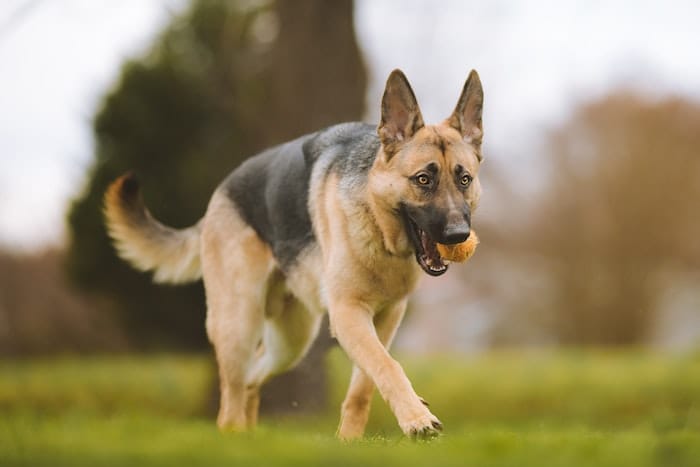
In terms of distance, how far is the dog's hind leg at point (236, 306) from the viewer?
20.9ft

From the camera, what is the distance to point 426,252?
5.07 meters

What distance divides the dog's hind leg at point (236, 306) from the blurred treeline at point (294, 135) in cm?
426

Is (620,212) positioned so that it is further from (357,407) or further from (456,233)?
(456,233)

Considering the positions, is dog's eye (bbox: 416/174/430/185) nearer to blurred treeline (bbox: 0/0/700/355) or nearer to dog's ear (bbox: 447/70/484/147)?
dog's ear (bbox: 447/70/484/147)

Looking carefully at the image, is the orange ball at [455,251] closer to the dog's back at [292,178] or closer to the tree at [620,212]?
the dog's back at [292,178]

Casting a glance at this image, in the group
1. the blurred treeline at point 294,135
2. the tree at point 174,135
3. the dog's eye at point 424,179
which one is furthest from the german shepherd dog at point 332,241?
the tree at point 174,135

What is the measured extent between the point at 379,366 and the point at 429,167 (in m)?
1.09

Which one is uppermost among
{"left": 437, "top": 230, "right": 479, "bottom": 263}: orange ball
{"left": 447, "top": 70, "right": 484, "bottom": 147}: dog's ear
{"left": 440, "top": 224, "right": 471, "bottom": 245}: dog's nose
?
{"left": 447, "top": 70, "right": 484, "bottom": 147}: dog's ear

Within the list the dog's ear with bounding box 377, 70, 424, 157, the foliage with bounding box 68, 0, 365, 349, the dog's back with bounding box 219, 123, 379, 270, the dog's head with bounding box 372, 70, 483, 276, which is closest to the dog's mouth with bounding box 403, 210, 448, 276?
the dog's head with bounding box 372, 70, 483, 276

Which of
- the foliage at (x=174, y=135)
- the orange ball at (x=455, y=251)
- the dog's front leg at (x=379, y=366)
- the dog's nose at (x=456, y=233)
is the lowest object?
the dog's front leg at (x=379, y=366)

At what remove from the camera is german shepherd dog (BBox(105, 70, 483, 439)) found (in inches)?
197

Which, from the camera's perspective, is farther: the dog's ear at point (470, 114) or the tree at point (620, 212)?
the tree at point (620, 212)

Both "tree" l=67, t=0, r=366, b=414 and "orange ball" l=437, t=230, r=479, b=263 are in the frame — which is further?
"tree" l=67, t=0, r=366, b=414

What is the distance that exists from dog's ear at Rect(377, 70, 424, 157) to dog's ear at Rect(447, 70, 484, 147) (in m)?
0.25
